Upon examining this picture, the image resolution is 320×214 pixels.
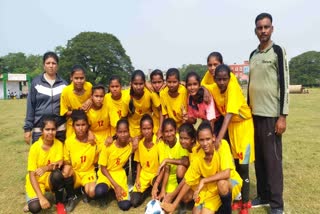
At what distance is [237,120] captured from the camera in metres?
3.89

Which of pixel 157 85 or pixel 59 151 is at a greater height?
pixel 157 85

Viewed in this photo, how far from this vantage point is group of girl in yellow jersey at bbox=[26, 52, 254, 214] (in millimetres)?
3635

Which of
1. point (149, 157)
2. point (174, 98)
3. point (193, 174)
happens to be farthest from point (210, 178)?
point (174, 98)

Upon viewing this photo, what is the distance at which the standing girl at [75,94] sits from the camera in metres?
4.39

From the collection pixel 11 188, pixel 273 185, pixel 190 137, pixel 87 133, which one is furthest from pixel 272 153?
pixel 11 188

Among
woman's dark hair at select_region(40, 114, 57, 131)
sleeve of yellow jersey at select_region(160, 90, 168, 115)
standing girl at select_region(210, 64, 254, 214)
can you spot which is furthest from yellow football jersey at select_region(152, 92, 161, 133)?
woman's dark hair at select_region(40, 114, 57, 131)

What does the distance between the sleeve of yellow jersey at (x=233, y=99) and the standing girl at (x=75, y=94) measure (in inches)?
80.7

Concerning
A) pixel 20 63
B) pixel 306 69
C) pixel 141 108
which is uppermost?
pixel 20 63

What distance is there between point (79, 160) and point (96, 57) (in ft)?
156

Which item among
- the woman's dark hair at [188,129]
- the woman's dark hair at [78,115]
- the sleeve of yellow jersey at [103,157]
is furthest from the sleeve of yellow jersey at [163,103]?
the woman's dark hair at [78,115]

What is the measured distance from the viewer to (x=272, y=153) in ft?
12.5

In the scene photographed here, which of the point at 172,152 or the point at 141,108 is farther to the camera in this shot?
the point at 141,108

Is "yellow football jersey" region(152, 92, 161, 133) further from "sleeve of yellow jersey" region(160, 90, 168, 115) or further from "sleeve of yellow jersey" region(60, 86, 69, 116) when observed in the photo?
"sleeve of yellow jersey" region(60, 86, 69, 116)

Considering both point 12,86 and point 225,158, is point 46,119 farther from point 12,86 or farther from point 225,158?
point 12,86
